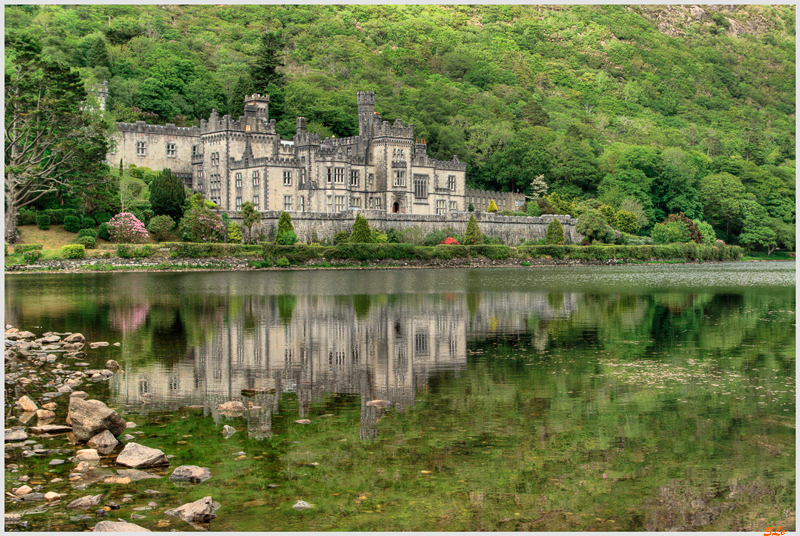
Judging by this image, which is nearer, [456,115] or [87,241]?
[87,241]

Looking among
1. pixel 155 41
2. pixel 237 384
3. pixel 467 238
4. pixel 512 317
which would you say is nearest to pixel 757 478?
pixel 237 384

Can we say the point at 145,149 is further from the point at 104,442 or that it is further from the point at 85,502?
the point at 85,502

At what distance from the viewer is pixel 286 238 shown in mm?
74375

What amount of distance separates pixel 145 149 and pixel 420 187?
102ft

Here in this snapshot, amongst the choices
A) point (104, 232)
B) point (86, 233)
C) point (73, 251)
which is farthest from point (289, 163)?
point (73, 251)

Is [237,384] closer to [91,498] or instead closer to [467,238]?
[91,498]

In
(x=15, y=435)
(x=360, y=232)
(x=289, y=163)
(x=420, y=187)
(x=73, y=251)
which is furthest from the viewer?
(x=420, y=187)

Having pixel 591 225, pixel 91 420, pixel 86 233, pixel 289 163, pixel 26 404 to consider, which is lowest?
pixel 26 404

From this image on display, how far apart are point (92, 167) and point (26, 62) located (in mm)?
9259

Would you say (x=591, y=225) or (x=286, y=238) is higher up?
(x=591, y=225)

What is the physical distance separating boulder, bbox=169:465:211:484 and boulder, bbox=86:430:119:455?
1.85 m

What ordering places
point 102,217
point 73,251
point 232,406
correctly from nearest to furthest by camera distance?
point 232,406
point 73,251
point 102,217

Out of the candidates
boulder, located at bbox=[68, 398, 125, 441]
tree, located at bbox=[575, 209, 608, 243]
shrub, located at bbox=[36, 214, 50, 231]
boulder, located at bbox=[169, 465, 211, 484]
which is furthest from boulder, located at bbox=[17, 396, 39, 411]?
tree, located at bbox=[575, 209, 608, 243]

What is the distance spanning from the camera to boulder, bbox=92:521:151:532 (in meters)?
10.1
